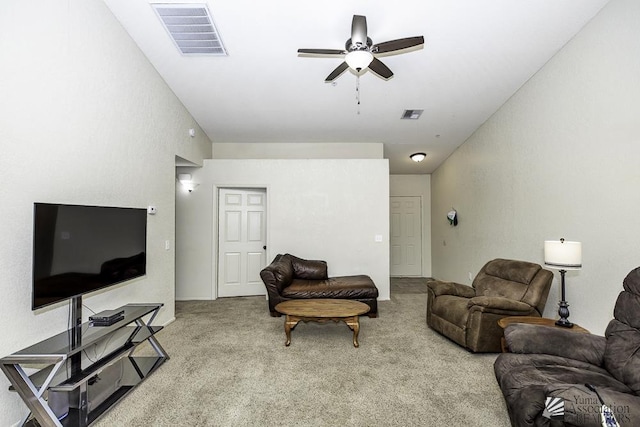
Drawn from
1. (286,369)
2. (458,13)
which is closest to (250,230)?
(286,369)

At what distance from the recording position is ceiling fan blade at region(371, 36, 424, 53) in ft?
8.29

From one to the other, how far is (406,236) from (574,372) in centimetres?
605

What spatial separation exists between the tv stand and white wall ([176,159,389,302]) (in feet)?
8.07

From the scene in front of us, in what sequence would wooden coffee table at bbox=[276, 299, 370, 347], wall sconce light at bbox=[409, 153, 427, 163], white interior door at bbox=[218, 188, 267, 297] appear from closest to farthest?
wooden coffee table at bbox=[276, 299, 370, 347] → white interior door at bbox=[218, 188, 267, 297] → wall sconce light at bbox=[409, 153, 427, 163]

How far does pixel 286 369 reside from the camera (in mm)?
2787

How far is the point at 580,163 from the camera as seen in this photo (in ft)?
9.83

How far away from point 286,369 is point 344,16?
3.36m

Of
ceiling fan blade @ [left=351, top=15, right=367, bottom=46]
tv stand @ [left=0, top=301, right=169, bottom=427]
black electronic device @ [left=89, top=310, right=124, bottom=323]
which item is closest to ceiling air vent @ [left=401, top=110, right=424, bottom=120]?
ceiling fan blade @ [left=351, top=15, right=367, bottom=46]

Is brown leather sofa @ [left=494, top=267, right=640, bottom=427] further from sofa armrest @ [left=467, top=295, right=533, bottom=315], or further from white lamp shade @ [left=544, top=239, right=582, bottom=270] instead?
sofa armrest @ [left=467, top=295, right=533, bottom=315]

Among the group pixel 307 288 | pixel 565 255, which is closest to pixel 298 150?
pixel 307 288

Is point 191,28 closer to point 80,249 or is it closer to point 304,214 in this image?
point 80,249

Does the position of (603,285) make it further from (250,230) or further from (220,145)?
(220,145)

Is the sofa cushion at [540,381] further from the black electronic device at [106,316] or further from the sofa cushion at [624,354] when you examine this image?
the black electronic device at [106,316]

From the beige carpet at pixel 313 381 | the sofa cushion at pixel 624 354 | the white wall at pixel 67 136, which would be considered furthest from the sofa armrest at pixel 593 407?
the white wall at pixel 67 136
